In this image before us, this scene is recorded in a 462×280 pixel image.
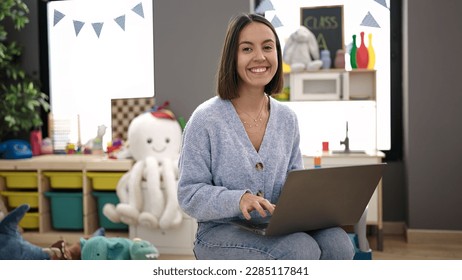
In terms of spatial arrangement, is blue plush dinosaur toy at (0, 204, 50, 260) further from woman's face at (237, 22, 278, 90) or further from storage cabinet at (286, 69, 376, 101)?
storage cabinet at (286, 69, 376, 101)

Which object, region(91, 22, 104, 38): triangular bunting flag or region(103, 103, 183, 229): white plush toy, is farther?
region(103, 103, 183, 229): white plush toy

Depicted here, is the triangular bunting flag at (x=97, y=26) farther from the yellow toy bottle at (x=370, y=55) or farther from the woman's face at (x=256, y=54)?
the yellow toy bottle at (x=370, y=55)

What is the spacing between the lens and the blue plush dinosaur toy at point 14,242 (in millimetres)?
1664

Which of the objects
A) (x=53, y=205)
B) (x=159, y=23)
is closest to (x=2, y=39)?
(x=53, y=205)

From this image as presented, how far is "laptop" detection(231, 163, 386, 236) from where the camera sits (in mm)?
770

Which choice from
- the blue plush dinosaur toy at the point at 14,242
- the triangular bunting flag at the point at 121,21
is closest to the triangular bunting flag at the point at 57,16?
the triangular bunting flag at the point at 121,21

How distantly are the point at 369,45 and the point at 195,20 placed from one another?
3.37ft

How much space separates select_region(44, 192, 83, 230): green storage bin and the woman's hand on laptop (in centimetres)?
164

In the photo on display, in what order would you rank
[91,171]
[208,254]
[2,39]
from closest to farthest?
[208,254], [2,39], [91,171]

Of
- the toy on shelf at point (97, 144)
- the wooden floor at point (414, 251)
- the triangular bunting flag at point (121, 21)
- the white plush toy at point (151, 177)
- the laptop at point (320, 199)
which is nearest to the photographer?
the laptop at point (320, 199)

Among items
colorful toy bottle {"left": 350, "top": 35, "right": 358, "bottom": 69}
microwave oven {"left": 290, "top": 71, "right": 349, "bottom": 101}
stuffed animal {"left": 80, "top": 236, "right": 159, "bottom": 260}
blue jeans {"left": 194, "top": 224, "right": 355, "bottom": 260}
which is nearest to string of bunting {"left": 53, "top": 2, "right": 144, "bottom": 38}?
blue jeans {"left": 194, "top": 224, "right": 355, "bottom": 260}

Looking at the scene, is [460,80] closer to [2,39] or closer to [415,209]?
[415,209]

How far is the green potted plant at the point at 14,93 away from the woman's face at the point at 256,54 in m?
1.46

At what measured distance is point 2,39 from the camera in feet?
7.00
